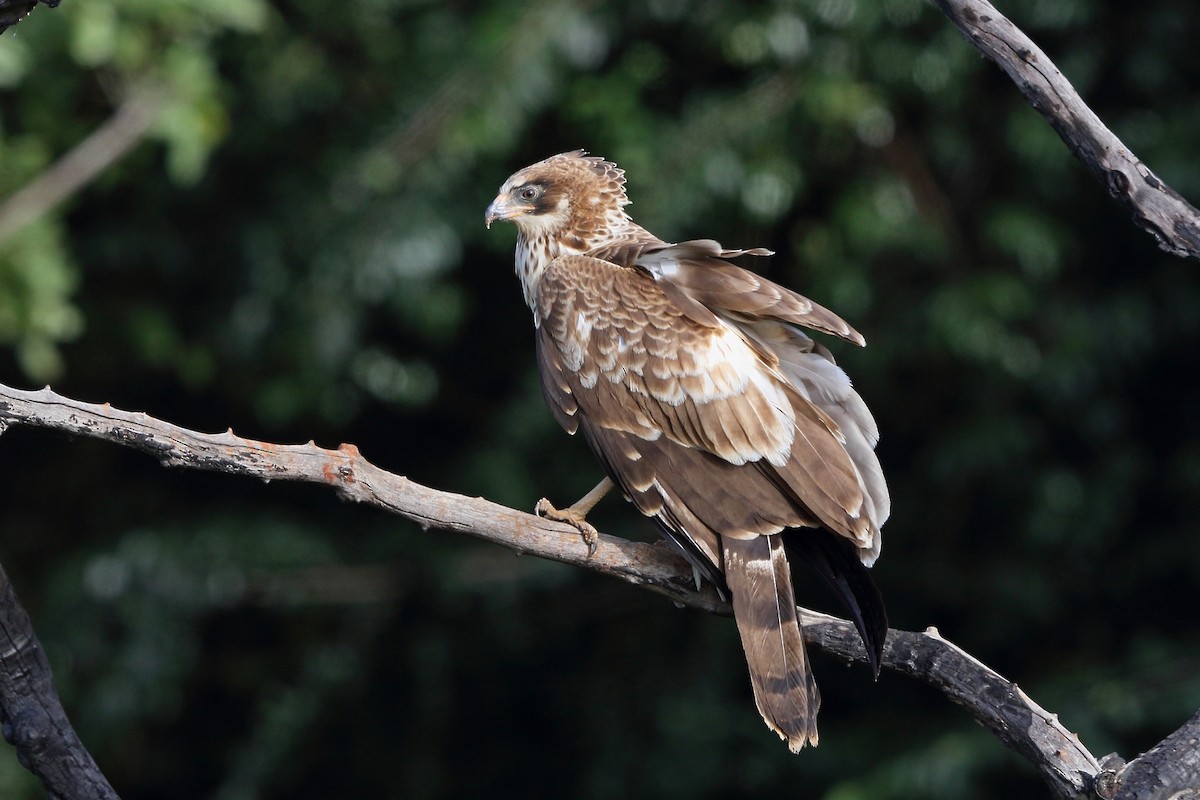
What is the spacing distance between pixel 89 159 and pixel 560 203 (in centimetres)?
229

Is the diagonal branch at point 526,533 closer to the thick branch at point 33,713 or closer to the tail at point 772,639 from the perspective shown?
the tail at point 772,639

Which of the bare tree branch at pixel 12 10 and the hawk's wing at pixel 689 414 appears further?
the hawk's wing at pixel 689 414

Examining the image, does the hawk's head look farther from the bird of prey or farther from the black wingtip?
the black wingtip

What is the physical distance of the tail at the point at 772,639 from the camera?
255cm

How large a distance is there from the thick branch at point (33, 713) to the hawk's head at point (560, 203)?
142cm

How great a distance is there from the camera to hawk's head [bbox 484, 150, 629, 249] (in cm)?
328

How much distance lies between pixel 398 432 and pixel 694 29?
2103 mm

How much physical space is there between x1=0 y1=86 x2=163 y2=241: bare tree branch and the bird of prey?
7.57 ft

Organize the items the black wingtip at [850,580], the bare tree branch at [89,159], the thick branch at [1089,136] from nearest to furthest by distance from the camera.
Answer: the thick branch at [1089,136], the black wingtip at [850,580], the bare tree branch at [89,159]

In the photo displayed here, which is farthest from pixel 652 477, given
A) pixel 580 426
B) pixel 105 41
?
pixel 105 41

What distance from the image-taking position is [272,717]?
5590mm

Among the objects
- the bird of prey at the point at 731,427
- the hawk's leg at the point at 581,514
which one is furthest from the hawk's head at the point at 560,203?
the hawk's leg at the point at 581,514

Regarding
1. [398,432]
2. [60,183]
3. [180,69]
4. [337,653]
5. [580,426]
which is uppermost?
[580,426]

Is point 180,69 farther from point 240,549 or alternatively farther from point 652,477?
point 652,477
